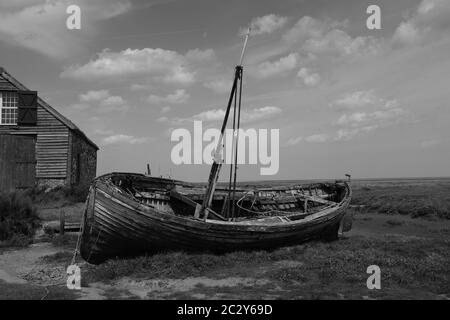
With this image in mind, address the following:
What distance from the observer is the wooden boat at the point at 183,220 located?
11883 millimetres

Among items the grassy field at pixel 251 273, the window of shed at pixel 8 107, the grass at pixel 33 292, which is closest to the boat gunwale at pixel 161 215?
the grassy field at pixel 251 273

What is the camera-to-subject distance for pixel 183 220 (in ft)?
40.2

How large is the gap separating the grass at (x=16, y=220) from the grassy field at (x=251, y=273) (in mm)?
924

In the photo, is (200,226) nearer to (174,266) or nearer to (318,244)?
(174,266)

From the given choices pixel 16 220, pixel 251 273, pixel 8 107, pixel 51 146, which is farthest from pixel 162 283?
pixel 8 107

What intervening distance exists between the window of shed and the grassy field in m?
13.8

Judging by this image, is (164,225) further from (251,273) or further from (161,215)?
(251,273)

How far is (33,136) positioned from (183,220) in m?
18.2

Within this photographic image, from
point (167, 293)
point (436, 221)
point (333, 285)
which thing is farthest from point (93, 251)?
point (436, 221)

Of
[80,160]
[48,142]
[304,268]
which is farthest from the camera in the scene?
[80,160]

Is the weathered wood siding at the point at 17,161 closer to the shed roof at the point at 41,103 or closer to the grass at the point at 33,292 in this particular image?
the shed roof at the point at 41,103

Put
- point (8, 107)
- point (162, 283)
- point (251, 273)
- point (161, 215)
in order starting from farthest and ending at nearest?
point (8, 107) → point (161, 215) → point (251, 273) → point (162, 283)
